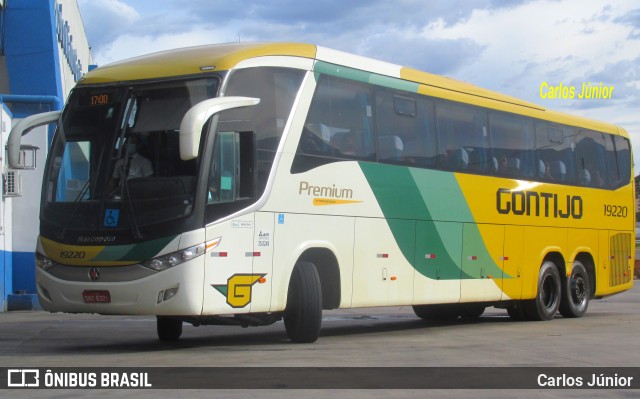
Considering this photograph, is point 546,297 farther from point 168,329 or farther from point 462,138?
point 168,329

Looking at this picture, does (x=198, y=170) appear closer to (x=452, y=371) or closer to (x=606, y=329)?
(x=452, y=371)

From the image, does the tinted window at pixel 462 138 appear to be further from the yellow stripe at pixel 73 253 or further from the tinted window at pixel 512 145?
the yellow stripe at pixel 73 253

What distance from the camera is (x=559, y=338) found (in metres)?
14.6

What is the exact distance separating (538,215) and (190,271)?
9.12 meters

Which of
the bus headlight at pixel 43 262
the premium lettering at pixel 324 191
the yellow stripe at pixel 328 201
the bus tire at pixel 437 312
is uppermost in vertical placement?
the premium lettering at pixel 324 191

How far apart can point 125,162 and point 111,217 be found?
0.66 meters

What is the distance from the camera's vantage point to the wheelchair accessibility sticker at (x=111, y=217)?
11.7 meters

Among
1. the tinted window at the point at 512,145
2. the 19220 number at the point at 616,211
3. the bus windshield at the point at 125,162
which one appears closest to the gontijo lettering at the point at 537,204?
the tinted window at the point at 512,145

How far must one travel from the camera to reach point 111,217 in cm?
1174

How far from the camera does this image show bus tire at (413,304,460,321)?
19.2 meters

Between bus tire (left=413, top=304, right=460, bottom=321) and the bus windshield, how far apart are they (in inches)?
333

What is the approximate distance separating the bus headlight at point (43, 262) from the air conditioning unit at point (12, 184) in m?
9.44

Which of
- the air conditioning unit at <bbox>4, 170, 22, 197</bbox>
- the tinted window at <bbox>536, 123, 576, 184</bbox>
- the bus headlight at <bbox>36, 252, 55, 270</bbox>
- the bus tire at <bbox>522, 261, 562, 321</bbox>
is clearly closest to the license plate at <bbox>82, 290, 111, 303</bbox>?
the bus headlight at <bbox>36, 252, 55, 270</bbox>
